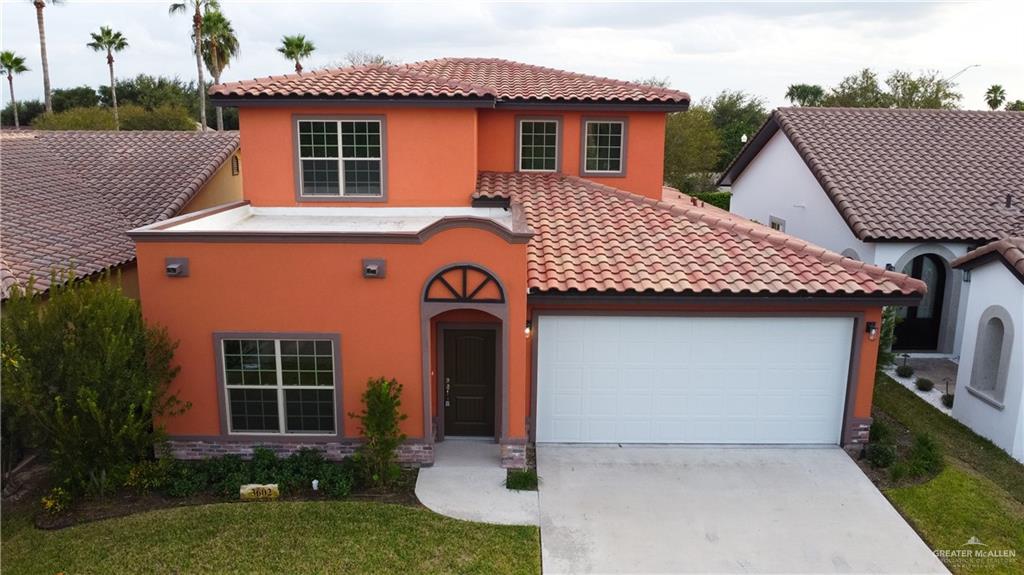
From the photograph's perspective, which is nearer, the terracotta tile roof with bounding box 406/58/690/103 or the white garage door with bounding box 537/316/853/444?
the white garage door with bounding box 537/316/853/444

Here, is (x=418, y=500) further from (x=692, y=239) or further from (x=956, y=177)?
(x=956, y=177)

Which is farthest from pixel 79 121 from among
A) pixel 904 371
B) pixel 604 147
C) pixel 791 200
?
pixel 904 371

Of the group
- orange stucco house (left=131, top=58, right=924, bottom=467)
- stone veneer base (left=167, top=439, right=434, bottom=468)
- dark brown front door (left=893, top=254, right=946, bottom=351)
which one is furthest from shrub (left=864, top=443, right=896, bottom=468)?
stone veneer base (left=167, top=439, right=434, bottom=468)

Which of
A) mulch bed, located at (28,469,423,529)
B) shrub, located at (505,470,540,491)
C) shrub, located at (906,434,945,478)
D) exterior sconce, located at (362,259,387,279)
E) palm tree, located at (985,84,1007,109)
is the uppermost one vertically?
palm tree, located at (985,84,1007,109)

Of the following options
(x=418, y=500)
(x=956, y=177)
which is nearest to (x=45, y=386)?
(x=418, y=500)

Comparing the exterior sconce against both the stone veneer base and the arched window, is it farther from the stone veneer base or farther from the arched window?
the arched window

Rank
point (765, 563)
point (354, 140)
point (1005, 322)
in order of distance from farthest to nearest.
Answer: point (354, 140), point (1005, 322), point (765, 563)
